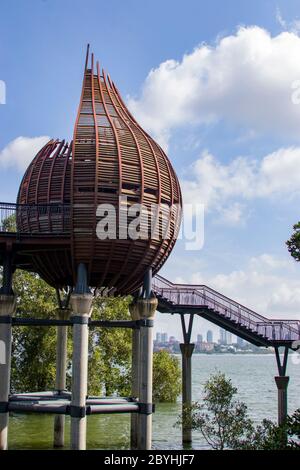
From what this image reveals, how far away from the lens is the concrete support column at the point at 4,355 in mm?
27719

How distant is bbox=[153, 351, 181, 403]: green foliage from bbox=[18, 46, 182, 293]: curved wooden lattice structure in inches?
1181

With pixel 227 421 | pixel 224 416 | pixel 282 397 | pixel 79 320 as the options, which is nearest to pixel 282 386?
pixel 282 397

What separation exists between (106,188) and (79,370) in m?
7.53

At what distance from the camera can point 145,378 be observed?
1141 inches

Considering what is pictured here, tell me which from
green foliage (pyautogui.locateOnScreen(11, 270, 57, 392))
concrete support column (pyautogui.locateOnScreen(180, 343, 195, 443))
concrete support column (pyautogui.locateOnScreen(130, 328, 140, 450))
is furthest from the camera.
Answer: green foliage (pyautogui.locateOnScreen(11, 270, 57, 392))

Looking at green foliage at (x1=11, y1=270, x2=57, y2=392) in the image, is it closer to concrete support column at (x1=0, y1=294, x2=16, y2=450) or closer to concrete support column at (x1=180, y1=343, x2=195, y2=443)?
concrete support column at (x1=180, y1=343, x2=195, y2=443)

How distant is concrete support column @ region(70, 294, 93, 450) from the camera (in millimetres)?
26328

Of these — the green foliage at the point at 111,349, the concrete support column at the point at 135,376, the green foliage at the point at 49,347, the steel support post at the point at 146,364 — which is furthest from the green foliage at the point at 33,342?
→ the steel support post at the point at 146,364

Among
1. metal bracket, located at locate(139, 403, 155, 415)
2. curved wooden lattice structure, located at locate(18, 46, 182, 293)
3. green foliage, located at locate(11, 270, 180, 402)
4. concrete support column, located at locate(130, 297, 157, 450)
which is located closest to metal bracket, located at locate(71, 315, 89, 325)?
curved wooden lattice structure, located at locate(18, 46, 182, 293)

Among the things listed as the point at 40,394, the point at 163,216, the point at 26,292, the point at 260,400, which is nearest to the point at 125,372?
the point at 26,292

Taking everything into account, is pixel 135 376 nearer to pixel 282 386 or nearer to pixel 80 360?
pixel 80 360

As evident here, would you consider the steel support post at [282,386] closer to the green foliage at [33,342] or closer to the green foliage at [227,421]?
the green foliage at [227,421]

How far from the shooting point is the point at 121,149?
28.0 meters

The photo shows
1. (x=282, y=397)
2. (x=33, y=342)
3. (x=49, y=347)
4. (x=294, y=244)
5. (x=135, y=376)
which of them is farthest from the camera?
(x=33, y=342)
